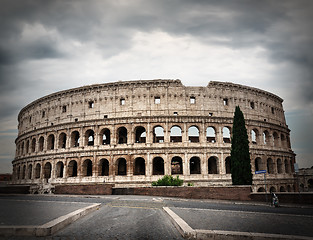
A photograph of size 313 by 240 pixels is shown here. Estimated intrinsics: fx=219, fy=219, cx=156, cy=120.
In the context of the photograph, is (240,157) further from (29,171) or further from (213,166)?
(29,171)

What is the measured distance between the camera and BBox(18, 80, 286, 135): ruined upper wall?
27641 millimetres

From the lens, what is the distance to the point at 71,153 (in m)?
28.6

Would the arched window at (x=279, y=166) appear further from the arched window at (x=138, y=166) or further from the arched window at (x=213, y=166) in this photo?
the arched window at (x=138, y=166)

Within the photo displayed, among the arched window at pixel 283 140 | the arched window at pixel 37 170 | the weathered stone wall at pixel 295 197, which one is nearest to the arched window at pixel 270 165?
the arched window at pixel 283 140

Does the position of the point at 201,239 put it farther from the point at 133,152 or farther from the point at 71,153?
the point at 71,153

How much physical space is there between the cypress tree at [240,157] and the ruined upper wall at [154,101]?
22.4ft

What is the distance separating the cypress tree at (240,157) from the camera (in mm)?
19719

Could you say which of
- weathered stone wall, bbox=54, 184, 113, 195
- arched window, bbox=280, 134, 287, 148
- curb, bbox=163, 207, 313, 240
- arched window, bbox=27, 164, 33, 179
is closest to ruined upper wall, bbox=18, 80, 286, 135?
arched window, bbox=280, 134, 287, 148

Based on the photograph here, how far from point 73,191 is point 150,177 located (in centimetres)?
887

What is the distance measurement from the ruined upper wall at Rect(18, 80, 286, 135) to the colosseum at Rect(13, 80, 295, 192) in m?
0.13

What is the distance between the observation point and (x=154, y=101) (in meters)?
27.8

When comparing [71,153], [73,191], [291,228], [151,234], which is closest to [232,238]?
[151,234]

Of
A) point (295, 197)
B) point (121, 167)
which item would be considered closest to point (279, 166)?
point (295, 197)

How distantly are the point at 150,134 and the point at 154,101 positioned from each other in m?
4.23
